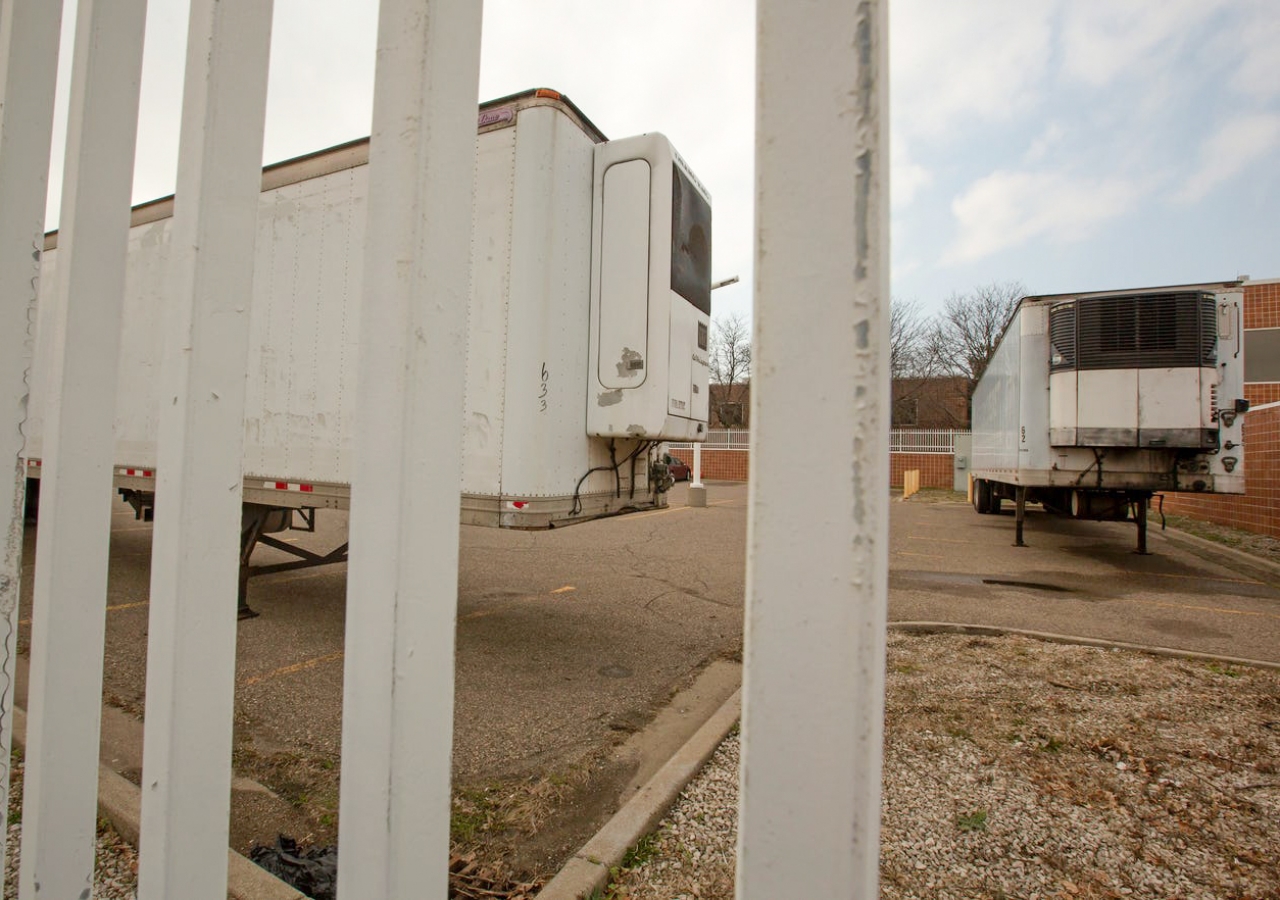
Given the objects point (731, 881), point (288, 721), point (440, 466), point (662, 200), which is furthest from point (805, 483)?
point (662, 200)

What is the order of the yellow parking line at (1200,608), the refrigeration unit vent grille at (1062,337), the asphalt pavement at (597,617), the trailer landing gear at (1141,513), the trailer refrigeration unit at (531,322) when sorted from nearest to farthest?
the asphalt pavement at (597,617) < the trailer refrigeration unit at (531,322) < the yellow parking line at (1200,608) < the refrigeration unit vent grille at (1062,337) < the trailer landing gear at (1141,513)

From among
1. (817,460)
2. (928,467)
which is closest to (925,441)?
(928,467)

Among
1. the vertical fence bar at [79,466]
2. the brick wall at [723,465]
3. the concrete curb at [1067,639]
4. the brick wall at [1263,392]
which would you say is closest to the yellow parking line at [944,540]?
the concrete curb at [1067,639]

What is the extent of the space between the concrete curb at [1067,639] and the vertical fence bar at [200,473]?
4.56m

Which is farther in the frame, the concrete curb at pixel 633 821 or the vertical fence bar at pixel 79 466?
the concrete curb at pixel 633 821

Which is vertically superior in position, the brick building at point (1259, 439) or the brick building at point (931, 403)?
the brick building at point (931, 403)

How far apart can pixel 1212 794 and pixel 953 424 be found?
38555 mm

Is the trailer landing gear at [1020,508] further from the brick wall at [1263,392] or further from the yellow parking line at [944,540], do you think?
the brick wall at [1263,392]

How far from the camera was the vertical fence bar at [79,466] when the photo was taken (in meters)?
1.10

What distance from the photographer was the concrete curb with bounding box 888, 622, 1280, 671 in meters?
3.97

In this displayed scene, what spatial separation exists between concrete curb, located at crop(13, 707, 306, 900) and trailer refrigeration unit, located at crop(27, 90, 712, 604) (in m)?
2.05

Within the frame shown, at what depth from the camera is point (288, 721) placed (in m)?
3.23

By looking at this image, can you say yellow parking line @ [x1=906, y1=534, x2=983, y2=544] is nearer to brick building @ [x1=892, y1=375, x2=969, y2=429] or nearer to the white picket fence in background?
the white picket fence in background

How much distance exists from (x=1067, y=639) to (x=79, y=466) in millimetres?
5423
